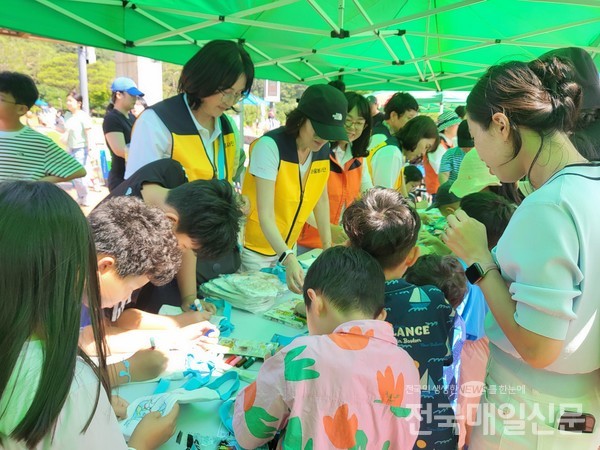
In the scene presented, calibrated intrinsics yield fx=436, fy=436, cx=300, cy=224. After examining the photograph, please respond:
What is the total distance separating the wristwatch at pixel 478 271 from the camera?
43.4 inches

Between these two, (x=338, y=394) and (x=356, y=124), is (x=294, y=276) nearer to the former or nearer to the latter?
(x=338, y=394)

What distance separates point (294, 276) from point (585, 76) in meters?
1.25

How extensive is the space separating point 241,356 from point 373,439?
1.85 ft

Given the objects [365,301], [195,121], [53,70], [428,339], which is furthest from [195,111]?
[53,70]

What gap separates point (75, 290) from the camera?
0.73 metres

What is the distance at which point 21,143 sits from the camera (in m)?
2.73

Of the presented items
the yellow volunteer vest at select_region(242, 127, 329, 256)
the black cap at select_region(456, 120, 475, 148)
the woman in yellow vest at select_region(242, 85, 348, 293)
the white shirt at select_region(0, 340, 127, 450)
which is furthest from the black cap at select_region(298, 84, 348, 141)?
the black cap at select_region(456, 120, 475, 148)

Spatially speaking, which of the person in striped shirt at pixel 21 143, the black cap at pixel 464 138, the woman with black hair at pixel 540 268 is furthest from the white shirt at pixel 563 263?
the black cap at pixel 464 138

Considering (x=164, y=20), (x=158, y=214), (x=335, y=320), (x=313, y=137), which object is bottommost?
(x=335, y=320)

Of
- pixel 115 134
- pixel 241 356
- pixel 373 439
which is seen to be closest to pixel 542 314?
pixel 373 439

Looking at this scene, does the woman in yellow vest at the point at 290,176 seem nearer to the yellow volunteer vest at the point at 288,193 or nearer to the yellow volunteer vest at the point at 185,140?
the yellow volunteer vest at the point at 288,193

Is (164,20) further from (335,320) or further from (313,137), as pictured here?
(335,320)

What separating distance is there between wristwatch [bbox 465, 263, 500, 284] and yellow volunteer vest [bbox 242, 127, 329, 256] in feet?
4.22

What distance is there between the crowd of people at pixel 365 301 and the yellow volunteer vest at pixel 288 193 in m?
0.47
